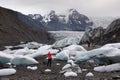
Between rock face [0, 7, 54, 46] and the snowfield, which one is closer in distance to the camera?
rock face [0, 7, 54, 46]

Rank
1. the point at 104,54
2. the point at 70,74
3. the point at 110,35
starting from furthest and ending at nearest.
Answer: the point at 110,35
the point at 104,54
the point at 70,74

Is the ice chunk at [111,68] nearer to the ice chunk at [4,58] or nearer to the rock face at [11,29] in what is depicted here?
the ice chunk at [4,58]

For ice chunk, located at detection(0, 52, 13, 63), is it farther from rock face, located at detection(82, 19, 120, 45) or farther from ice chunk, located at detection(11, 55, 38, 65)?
rock face, located at detection(82, 19, 120, 45)

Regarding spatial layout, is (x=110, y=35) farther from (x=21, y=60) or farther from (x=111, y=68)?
(x=111, y=68)

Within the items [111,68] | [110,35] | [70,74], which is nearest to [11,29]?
[110,35]

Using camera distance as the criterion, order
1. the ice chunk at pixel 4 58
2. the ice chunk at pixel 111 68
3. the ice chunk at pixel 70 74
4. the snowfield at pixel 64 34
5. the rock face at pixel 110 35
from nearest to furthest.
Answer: the ice chunk at pixel 70 74
the ice chunk at pixel 111 68
the ice chunk at pixel 4 58
the rock face at pixel 110 35
the snowfield at pixel 64 34

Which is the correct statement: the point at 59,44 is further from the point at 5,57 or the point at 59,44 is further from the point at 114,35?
the point at 5,57

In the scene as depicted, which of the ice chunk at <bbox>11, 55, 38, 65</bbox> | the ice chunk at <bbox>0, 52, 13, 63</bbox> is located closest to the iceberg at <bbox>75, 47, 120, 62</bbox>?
the ice chunk at <bbox>11, 55, 38, 65</bbox>

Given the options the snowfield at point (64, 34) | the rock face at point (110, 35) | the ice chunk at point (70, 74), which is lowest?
the ice chunk at point (70, 74)

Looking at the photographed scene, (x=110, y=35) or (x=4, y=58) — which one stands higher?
(x=110, y=35)

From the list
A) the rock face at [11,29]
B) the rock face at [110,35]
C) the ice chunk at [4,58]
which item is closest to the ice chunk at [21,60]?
the ice chunk at [4,58]

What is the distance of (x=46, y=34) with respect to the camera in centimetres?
11575

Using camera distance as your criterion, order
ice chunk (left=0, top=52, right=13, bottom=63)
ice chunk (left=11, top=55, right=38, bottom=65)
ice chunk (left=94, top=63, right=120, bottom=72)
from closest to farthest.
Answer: ice chunk (left=94, top=63, right=120, bottom=72), ice chunk (left=11, top=55, right=38, bottom=65), ice chunk (left=0, top=52, right=13, bottom=63)

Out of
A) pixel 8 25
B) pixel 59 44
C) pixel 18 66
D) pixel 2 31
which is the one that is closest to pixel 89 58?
pixel 18 66
